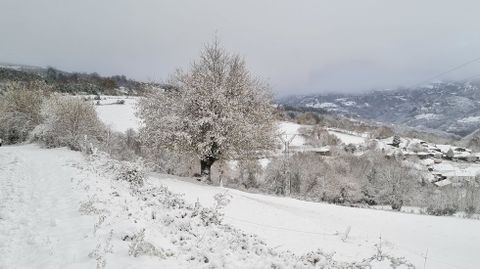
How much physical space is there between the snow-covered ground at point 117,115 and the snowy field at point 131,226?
5859cm

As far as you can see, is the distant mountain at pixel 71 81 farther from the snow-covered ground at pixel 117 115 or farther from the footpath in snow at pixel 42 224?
the footpath in snow at pixel 42 224

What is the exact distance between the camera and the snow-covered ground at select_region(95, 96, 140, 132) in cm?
8136

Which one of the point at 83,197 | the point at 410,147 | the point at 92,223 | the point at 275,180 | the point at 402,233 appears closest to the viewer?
the point at 92,223

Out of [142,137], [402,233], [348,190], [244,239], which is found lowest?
[348,190]

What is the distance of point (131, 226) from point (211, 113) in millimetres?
16804

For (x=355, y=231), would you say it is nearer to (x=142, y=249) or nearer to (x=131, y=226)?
(x=131, y=226)

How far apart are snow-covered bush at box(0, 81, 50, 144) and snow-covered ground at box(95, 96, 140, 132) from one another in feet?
100

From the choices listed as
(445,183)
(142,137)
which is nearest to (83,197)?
(142,137)

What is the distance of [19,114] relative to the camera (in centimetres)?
4381

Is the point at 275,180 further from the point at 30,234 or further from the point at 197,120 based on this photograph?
the point at 30,234

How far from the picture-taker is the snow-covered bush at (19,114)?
1714 inches

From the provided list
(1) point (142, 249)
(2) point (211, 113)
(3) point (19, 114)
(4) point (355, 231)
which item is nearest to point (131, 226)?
(1) point (142, 249)

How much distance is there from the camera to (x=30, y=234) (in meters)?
8.90

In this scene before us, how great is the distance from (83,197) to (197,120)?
1435 centimetres
